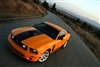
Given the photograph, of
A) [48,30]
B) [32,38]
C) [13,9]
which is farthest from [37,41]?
[13,9]

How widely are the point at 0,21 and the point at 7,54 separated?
15.4ft

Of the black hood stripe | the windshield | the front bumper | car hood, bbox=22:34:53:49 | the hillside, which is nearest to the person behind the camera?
the front bumper

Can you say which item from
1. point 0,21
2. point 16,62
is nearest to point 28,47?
point 16,62

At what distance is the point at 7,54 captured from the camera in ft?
16.0

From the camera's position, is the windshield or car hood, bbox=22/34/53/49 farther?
the windshield

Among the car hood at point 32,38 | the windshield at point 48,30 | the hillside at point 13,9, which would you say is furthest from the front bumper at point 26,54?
the hillside at point 13,9

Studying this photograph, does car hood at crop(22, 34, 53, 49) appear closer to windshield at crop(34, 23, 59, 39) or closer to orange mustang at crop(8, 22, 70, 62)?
orange mustang at crop(8, 22, 70, 62)

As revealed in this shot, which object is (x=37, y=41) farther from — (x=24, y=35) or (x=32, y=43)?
(x=24, y=35)

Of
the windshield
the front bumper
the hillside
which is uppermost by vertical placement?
the windshield

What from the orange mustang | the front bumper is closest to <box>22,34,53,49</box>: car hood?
the orange mustang

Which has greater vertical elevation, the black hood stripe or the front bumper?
the black hood stripe

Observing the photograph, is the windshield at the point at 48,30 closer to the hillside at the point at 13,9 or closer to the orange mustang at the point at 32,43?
the orange mustang at the point at 32,43

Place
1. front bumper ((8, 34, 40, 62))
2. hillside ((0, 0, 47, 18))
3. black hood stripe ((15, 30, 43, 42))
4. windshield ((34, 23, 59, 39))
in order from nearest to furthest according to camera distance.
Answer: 1. front bumper ((8, 34, 40, 62))
2. black hood stripe ((15, 30, 43, 42))
3. windshield ((34, 23, 59, 39))
4. hillside ((0, 0, 47, 18))

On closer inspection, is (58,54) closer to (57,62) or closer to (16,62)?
(57,62)
